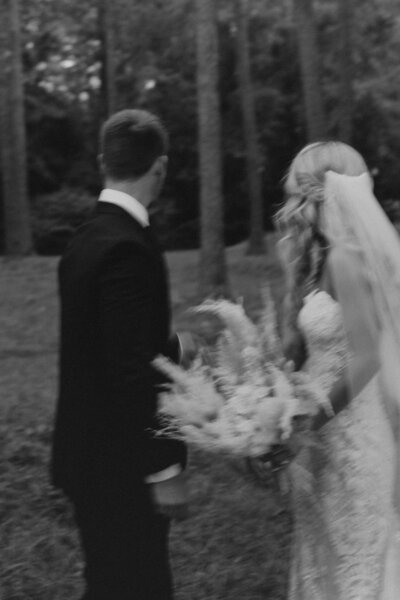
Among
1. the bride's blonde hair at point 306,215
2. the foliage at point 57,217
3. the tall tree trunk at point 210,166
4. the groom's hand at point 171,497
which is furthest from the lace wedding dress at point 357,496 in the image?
the foliage at point 57,217

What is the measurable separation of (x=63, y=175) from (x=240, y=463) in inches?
1167

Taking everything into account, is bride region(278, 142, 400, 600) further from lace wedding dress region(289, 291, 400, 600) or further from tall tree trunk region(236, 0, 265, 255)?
tall tree trunk region(236, 0, 265, 255)

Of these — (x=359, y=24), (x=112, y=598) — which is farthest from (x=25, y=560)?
(x=359, y=24)

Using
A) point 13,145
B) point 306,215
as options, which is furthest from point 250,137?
point 306,215

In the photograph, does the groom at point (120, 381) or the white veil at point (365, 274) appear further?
the white veil at point (365, 274)

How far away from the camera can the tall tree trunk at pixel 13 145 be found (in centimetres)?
2098

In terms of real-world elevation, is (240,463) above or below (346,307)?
below

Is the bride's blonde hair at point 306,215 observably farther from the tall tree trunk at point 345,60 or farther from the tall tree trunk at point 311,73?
the tall tree trunk at point 345,60

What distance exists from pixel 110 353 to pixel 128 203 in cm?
52

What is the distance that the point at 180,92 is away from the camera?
101ft

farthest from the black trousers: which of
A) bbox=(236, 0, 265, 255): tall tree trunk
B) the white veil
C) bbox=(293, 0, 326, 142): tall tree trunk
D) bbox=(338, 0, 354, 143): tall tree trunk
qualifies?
bbox=(236, 0, 265, 255): tall tree trunk

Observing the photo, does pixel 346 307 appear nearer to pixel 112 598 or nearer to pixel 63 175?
pixel 112 598

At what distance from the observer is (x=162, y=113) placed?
31531 mm

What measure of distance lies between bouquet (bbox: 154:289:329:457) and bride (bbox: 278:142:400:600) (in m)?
0.20
